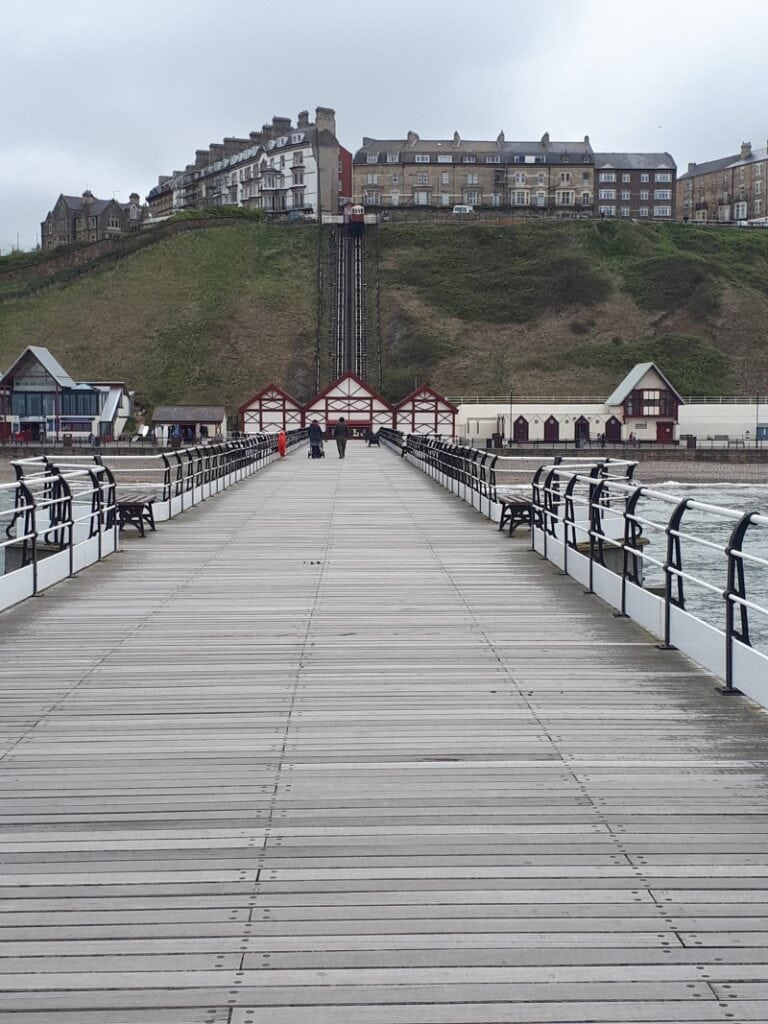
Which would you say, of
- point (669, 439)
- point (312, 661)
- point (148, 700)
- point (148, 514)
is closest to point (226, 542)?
point (148, 514)

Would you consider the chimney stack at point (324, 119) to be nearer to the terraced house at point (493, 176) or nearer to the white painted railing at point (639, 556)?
the terraced house at point (493, 176)

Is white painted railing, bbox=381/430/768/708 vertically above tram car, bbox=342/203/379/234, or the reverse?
tram car, bbox=342/203/379/234

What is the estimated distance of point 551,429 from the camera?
86312mm

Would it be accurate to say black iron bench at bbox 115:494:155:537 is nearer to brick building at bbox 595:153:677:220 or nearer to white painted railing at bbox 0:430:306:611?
white painted railing at bbox 0:430:306:611

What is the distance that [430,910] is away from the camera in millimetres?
4270

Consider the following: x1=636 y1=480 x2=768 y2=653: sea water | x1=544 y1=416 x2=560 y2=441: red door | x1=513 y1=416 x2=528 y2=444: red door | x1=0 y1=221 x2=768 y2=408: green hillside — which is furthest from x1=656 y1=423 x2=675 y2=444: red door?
x1=636 y1=480 x2=768 y2=653: sea water

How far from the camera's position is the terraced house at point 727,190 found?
509 feet

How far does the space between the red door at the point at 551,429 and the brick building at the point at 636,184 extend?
72623mm

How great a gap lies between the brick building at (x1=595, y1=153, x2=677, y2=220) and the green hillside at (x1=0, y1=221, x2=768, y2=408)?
16.3 meters

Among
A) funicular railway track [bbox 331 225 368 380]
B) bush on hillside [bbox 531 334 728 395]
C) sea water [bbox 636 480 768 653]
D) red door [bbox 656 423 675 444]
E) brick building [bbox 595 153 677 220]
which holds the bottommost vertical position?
sea water [bbox 636 480 768 653]

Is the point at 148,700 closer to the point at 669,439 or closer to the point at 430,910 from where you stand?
the point at 430,910

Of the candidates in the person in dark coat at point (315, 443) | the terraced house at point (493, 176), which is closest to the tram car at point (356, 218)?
the terraced house at point (493, 176)

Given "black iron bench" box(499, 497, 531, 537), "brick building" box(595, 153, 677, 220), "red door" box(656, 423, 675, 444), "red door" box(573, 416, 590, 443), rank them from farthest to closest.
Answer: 1. "brick building" box(595, 153, 677, 220)
2. "red door" box(656, 423, 675, 444)
3. "red door" box(573, 416, 590, 443)
4. "black iron bench" box(499, 497, 531, 537)

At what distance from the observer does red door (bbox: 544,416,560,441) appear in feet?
283
